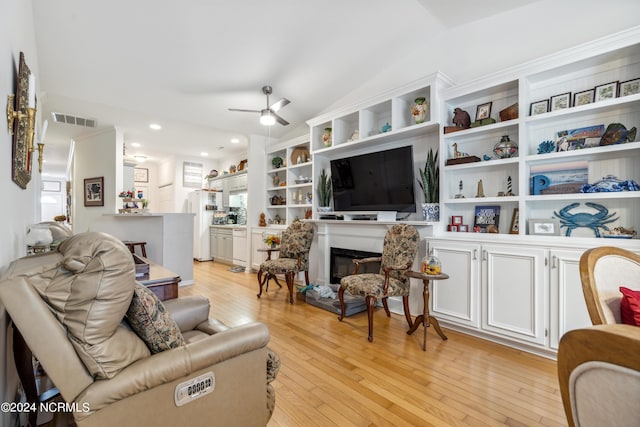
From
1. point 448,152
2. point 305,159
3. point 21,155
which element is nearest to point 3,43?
point 21,155

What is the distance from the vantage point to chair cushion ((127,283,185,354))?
3.59 ft

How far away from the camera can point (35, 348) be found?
Result: 86 centimetres

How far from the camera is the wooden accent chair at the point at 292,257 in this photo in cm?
390

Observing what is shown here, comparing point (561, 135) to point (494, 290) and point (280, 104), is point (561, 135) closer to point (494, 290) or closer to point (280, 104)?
point (494, 290)

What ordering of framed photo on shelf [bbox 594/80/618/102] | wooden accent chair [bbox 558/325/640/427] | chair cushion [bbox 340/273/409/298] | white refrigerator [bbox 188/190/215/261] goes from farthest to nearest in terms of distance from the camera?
1. white refrigerator [bbox 188/190/215/261]
2. chair cushion [bbox 340/273/409/298]
3. framed photo on shelf [bbox 594/80/618/102]
4. wooden accent chair [bbox 558/325/640/427]

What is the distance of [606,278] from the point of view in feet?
4.19

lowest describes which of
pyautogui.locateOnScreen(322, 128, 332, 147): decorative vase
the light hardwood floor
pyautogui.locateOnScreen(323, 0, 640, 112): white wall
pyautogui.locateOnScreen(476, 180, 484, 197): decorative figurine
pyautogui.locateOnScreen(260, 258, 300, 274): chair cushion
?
the light hardwood floor

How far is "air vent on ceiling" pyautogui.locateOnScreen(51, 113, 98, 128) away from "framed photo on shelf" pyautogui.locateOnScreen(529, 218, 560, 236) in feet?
20.2

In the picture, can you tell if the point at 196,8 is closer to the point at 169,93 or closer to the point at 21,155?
the point at 169,93

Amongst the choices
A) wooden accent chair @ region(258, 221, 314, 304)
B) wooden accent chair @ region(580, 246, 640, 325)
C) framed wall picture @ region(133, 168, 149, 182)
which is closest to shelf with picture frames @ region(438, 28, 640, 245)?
wooden accent chair @ region(580, 246, 640, 325)

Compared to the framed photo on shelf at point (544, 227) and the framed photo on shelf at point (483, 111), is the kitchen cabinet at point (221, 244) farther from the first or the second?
the framed photo on shelf at point (544, 227)

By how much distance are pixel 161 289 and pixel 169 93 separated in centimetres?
295

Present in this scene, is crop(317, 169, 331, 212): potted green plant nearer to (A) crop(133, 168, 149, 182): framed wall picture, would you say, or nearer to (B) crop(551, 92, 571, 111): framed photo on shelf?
(B) crop(551, 92, 571, 111): framed photo on shelf

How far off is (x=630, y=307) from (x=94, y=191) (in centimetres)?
700
